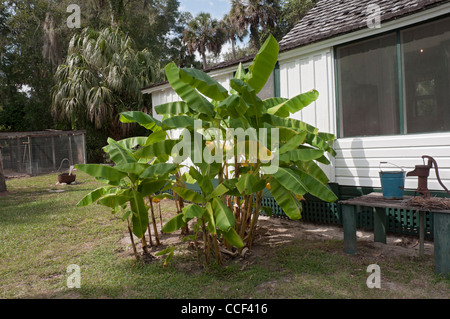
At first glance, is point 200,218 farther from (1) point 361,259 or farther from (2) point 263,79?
(1) point 361,259

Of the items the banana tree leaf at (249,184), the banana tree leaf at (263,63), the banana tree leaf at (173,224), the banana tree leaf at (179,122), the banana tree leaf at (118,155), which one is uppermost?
the banana tree leaf at (263,63)

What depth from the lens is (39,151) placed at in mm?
15773

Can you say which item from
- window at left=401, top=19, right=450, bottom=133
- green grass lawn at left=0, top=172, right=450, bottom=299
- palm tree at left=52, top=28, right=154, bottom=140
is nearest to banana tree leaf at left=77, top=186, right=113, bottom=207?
green grass lawn at left=0, top=172, right=450, bottom=299

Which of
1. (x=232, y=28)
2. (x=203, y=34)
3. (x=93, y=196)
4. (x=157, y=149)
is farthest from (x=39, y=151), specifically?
(x=232, y=28)

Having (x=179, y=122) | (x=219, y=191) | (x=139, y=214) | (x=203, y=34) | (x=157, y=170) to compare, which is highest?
(x=203, y=34)

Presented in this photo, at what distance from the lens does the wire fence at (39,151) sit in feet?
50.5

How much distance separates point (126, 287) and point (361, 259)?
2791mm

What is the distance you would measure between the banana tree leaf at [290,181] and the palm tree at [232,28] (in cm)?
2464

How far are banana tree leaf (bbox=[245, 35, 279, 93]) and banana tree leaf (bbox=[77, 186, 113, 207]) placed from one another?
225 centimetres

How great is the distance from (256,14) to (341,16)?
21250mm

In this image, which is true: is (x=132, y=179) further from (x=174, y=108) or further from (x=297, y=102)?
(x=297, y=102)

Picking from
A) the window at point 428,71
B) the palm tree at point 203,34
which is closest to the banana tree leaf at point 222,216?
the window at point 428,71

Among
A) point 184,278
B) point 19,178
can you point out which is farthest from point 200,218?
point 19,178

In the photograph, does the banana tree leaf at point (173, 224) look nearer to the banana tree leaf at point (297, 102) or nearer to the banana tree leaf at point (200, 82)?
the banana tree leaf at point (200, 82)
